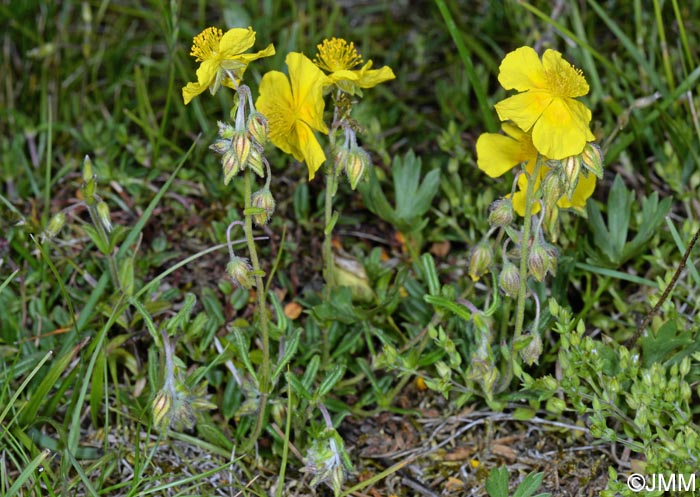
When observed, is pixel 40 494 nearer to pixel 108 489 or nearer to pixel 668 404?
pixel 108 489

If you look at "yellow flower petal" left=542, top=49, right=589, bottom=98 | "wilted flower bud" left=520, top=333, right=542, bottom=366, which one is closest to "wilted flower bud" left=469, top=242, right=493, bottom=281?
"wilted flower bud" left=520, top=333, right=542, bottom=366

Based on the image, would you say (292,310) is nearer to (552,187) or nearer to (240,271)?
(240,271)

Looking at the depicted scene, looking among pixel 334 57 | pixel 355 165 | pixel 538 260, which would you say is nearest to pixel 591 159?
pixel 538 260

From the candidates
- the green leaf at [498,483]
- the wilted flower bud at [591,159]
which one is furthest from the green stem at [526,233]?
the green leaf at [498,483]

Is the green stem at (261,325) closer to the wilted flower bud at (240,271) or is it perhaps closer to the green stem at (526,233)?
the wilted flower bud at (240,271)

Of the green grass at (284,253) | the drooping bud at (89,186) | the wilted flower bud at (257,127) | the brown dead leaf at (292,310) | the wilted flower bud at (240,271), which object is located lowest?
the brown dead leaf at (292,310)
